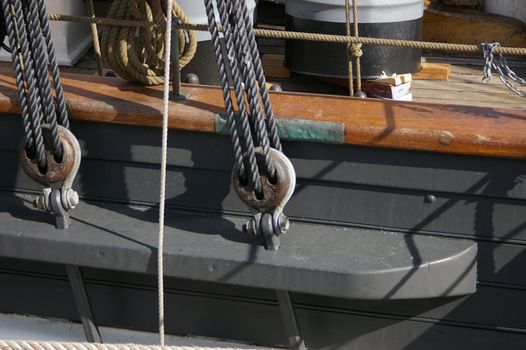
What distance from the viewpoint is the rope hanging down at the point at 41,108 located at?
7.41 feet

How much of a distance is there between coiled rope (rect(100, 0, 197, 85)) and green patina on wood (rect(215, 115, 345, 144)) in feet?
0.98

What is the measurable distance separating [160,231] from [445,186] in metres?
0.71

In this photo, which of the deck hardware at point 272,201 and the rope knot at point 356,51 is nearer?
the deck hardware at point 272,201

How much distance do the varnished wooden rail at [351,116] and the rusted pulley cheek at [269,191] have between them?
0.13 m

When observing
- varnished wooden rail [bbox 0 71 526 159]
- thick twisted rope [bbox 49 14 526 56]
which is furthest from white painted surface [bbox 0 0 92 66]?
thick twisted rope [bbox 49 14 526 56]

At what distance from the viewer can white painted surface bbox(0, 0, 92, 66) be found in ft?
12.3

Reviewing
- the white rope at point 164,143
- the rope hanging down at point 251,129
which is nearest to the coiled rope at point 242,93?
the rope hanging down at point 251,129

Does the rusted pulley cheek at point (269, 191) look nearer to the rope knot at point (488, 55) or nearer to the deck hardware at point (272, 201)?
the deck hardware at point (272, 201)

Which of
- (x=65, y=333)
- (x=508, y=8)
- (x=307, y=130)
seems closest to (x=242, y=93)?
(x=307, y=130)

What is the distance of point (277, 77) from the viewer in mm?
3439

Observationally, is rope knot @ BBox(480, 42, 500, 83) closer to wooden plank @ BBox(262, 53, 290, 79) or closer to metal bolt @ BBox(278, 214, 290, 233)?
metal bolt @ BBox(278, 214, 290, 233)

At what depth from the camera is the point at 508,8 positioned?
3822mm

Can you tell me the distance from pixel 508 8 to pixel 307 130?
6.41 feet

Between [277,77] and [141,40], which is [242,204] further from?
[277,77]
